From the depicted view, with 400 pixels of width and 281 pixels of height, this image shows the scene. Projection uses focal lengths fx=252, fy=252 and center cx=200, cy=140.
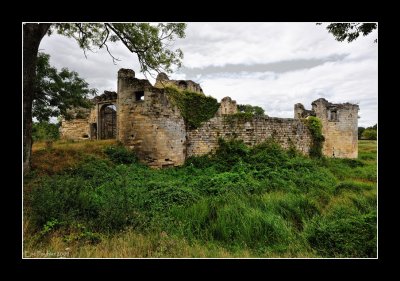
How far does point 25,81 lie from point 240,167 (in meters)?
8.32

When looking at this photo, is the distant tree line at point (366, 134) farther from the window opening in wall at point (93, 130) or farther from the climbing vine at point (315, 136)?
the window opening in wall at point (93, 130)

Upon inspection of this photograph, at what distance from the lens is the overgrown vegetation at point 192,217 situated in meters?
4.36

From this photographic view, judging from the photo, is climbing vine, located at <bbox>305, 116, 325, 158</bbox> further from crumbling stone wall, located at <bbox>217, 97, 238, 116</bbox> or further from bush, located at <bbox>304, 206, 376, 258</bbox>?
bush, located at <bbox>304, 206, 376, 258</bbox>

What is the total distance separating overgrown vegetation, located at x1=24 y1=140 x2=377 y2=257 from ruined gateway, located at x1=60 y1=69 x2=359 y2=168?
2.42 metres

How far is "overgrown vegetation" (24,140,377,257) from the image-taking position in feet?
14.3

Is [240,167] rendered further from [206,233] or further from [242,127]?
[206,233]

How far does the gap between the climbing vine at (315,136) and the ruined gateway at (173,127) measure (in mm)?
377

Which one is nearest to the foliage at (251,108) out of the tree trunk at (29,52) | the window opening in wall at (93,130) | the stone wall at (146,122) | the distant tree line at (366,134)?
the distant tree line at (366,134)

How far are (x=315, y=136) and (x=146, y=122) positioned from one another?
11.9 metres

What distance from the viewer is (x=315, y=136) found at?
674 inches

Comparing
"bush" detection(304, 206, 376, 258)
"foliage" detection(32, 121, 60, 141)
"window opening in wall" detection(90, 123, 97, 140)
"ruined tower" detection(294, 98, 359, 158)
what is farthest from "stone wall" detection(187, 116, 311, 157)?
"foliage" detection(32, 121, 60, 141)

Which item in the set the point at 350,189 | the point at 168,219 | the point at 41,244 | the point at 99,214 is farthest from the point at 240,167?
the point at 41,244

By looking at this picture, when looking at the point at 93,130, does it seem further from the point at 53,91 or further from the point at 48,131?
the point at 53,91

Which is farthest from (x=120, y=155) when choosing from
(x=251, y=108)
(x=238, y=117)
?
(x=251, y=108)
